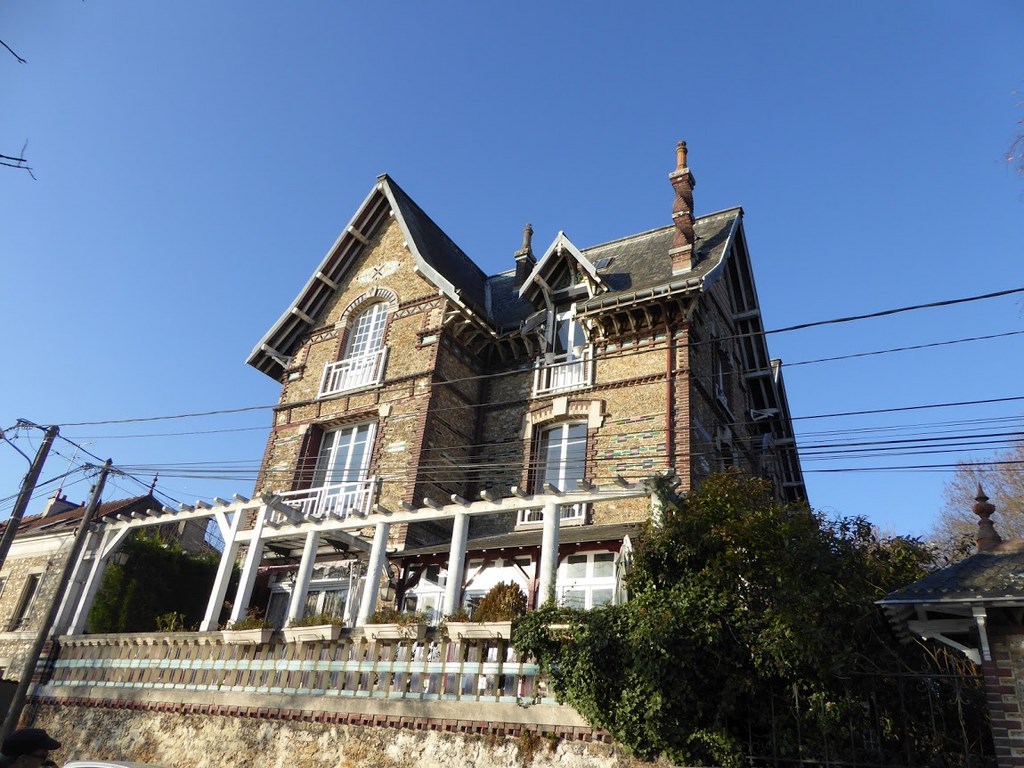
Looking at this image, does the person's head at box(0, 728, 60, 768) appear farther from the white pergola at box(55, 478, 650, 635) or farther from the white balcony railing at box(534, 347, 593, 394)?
the white balcony railing at box(534, 347, 593, 394)

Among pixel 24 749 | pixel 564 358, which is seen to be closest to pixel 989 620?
pixel 24 749

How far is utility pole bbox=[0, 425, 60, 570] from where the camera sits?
1421 centimetres

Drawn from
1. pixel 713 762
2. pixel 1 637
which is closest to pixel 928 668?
pixel 713 762

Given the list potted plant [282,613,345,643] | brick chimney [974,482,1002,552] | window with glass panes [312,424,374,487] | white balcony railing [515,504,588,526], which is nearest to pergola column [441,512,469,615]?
potted plant [282,613,345,643]

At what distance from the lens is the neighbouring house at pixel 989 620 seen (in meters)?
6.40

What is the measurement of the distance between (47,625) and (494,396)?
381 inches

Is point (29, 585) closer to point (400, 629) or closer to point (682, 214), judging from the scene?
A: point (400, 629)

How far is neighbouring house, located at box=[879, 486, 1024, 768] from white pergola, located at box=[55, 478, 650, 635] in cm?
391

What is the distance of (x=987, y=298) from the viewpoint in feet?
23.9

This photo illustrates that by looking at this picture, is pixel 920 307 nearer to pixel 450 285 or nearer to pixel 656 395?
pixel 656 395

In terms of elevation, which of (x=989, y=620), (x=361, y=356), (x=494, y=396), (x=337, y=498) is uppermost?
(x=361, y=356)

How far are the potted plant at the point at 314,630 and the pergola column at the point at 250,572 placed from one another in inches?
69.7

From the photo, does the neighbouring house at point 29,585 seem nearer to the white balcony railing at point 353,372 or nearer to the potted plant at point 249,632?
the white balcony railing at point 353,372

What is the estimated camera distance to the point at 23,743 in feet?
14.9
